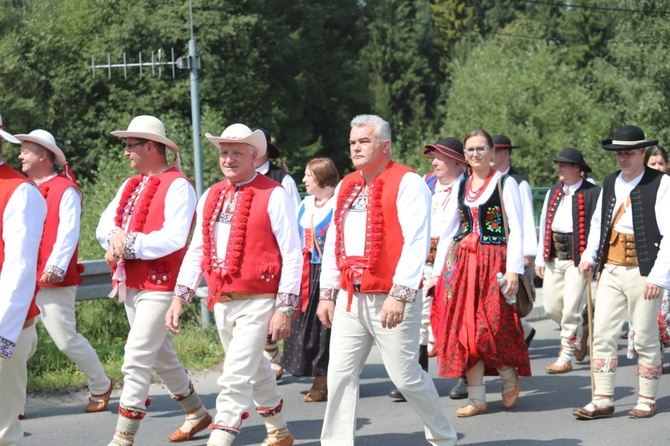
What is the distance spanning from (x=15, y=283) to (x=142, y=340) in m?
1.87

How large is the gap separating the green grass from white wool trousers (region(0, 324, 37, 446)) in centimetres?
387

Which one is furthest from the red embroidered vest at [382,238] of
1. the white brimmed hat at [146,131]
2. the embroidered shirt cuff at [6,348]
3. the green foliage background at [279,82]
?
the green foliage background at [279,82]

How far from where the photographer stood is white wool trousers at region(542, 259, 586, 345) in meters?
9.81

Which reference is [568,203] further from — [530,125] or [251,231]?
[530,125]

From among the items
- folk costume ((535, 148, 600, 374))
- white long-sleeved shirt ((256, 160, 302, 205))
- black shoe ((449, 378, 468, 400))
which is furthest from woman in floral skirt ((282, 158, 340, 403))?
folk costume ((535, 148, 600, 374))

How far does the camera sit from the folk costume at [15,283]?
15.1 ft

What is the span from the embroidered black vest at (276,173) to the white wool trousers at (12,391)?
450cm

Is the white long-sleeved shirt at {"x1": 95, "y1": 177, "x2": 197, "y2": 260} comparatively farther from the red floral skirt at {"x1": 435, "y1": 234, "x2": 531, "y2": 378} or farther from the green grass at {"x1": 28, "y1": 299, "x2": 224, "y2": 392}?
the green grass at {"x1": 28, "y1": 299, "x2": 224, "y2": 392}

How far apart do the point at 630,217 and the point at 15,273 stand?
463cm

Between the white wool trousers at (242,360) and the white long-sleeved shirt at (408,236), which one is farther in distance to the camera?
the white wool trousers at (242,360)

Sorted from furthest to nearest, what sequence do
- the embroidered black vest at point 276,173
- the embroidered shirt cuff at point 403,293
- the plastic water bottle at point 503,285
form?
the embroidered black vest at point 276,173, the plastic water bottle at point 503,285, the embroidered shirt cuff at point 403,293

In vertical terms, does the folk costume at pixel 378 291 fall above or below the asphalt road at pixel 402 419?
above

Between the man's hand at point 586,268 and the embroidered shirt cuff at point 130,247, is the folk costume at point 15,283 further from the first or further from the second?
the man's hand at point 586,268

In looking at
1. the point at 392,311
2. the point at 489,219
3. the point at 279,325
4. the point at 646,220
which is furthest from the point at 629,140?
A: the point at 279,325
